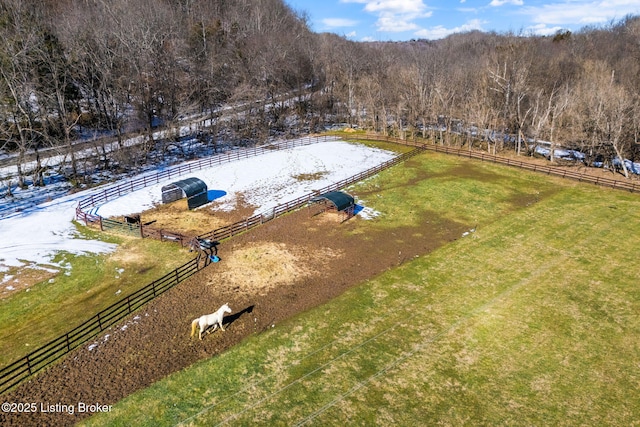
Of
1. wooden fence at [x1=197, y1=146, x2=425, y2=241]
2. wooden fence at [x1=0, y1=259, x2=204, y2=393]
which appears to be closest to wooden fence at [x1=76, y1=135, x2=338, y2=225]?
wooden fence at [x1=197, y1=146, x2=425, y2=241]

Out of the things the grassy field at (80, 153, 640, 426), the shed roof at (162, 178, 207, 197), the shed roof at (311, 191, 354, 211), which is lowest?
the grassy field at (80, 153, 640, 426)

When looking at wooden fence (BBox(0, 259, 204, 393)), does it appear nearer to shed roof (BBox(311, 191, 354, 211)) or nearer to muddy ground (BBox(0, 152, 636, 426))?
muddy ground (BBox(0, 152, 636, 426))

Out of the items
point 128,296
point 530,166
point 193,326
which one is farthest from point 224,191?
point 530,166

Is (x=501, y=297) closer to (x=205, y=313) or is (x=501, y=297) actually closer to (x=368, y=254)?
(x=368, y=254)

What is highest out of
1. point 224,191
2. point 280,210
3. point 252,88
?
point 252,88

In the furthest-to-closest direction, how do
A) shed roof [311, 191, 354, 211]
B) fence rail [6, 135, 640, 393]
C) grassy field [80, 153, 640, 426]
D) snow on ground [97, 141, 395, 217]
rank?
1. snow on ground [97, 141, 395, 217]
2. shed roof [311, 191, 354, 211]
3. fence rail [6, 135, 640, 393]
4. grassy field [80, 153, 640, 426]

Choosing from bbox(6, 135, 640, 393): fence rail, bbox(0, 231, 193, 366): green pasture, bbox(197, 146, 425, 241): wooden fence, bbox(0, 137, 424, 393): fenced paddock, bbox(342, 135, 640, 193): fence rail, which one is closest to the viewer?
bbox(0, 137, 424, 393): fenced paddock

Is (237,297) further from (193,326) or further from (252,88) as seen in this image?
(252,88)
